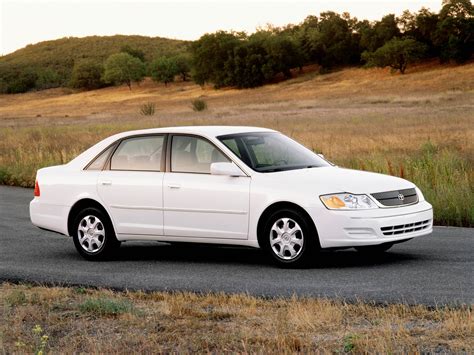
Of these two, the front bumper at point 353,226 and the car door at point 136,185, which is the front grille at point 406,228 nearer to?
the front bumper at point 353,226

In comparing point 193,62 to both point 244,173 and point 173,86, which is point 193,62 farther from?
point 244,173

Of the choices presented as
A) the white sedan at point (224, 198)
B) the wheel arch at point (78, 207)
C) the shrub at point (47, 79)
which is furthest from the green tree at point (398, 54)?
the wheel arch at point (78, 207)

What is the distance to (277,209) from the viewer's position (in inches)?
395

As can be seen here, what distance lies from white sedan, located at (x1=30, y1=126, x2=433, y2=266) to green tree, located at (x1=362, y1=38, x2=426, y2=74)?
98.3 meters

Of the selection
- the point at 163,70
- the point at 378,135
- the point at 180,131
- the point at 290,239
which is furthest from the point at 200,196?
the point at 163,70

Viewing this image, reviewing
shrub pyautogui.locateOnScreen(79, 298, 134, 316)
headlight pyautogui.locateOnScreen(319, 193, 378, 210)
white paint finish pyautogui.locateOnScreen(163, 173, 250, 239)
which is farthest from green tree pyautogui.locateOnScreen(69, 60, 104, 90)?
shrub pyautogui.locateOnScreen(79, 298, 134, 316)

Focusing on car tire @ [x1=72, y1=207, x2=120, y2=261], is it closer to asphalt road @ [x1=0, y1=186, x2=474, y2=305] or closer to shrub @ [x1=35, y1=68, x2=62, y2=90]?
asphalt road @ [x1=0, y1=186, x2=474, y2=305]

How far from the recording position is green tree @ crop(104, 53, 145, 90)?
477 feet

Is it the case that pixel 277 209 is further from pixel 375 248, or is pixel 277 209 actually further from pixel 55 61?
pixel 55 61

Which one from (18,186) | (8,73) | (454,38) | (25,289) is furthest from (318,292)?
(8,73)

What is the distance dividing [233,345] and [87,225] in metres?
4.97

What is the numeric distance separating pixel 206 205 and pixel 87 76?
147 meters

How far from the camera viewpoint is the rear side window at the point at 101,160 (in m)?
11.4

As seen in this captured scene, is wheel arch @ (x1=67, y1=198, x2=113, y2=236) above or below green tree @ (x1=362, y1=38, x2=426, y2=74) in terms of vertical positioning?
below
